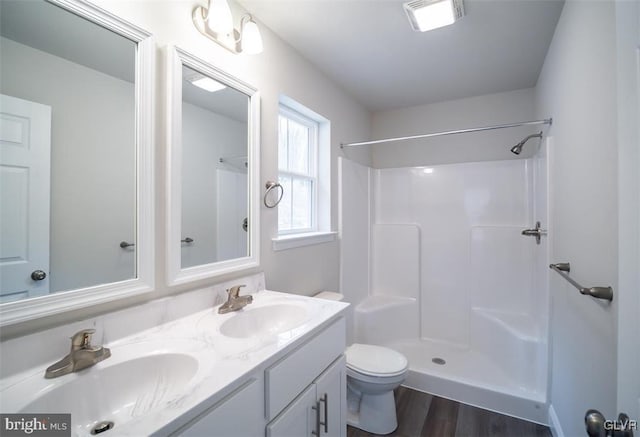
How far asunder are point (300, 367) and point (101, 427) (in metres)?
0.58

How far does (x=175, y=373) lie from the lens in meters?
0.89

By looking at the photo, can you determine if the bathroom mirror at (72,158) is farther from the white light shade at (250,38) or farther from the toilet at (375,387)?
the toilet at (375,387)

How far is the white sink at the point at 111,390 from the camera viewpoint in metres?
0.72

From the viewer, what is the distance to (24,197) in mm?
830

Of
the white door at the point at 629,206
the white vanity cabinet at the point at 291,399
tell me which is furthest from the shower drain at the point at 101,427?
the white door at the point at 629,206

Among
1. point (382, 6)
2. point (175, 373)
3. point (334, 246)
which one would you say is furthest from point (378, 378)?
point (382, 6)

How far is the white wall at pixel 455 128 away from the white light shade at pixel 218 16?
219cm

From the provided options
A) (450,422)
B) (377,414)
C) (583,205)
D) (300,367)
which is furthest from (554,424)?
(300,367)

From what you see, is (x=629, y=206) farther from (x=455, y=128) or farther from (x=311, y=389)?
(x=455, y=128)

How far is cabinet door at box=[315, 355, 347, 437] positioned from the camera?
119 cm

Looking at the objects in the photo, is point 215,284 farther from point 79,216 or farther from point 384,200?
point 384,200

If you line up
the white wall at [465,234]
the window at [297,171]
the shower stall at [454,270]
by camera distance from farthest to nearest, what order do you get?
the white wall at [465,234] → the shower stall at [454,270] → the window at [297,171]

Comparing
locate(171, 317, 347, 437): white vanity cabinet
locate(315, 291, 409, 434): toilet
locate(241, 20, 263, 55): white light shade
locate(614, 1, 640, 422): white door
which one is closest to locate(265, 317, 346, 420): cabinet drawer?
locate(171, 317, 347, 437): white vanity cabinet

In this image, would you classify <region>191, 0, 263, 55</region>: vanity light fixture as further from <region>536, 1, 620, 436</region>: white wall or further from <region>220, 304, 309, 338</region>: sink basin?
<region>536, 1, 620, 436</region>: white wall
